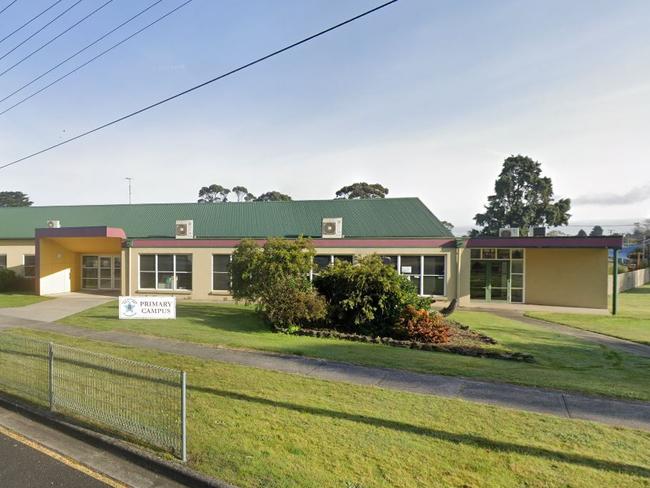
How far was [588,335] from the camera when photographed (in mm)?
15203

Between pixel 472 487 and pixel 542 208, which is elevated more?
pixel 542 208

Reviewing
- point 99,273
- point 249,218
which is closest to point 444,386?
point 249,218

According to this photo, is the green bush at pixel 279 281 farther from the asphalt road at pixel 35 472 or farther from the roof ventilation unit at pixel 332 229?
the asphalt road at pixel 35 472

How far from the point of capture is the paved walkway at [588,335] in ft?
41.9

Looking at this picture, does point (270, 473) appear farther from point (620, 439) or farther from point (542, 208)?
point (542, 208)

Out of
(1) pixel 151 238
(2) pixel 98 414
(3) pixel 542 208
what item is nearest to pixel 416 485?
(2) pixel 98 414

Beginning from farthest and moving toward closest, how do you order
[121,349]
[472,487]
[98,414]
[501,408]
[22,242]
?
1. [22,242]
2. [121,349]
3. [501,408]
4. [98,414]
5. [472,487]

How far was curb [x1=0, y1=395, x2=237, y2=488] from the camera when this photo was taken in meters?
4.89

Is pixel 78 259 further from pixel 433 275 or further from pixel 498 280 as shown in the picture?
pixel 498 280

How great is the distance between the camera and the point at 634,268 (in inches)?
1759

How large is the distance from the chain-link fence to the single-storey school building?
11005mm

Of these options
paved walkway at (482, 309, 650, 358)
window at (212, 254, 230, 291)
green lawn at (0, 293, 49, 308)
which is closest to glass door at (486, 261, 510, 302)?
paved walkway at (482, 309, 650, 358)

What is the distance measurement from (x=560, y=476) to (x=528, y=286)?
21033mm

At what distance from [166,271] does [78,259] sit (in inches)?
336
